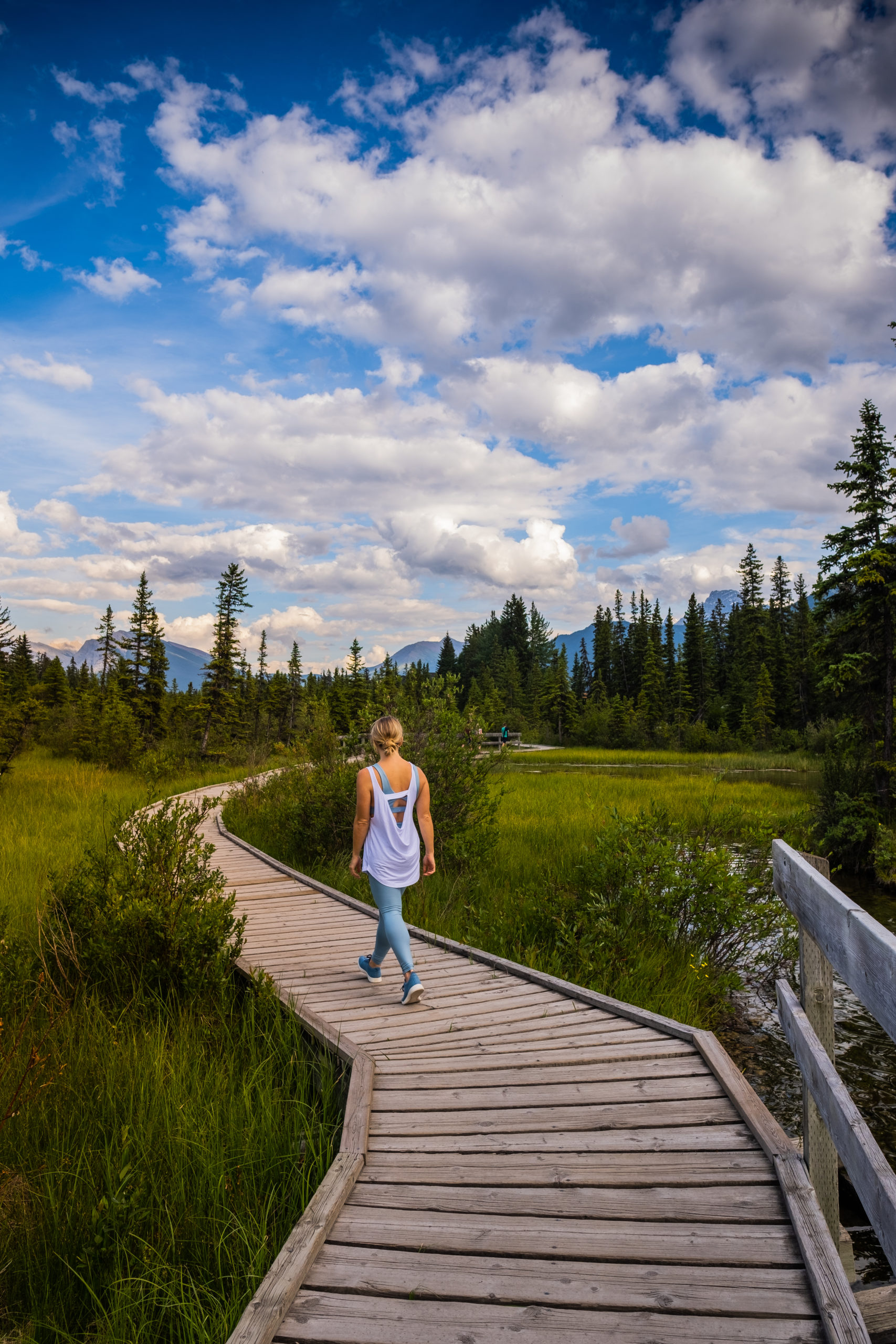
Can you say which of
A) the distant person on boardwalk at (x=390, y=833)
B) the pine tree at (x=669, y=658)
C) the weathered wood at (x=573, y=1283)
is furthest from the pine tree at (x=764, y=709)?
the weathered wood at (x=573, y=1283)

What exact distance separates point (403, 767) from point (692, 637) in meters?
63.8

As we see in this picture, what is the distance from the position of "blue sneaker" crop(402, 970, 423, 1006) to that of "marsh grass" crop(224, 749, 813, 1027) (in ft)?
4.41

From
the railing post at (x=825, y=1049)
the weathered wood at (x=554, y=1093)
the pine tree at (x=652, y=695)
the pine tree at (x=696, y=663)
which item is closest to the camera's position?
the railing post at (x=825, y=1049)

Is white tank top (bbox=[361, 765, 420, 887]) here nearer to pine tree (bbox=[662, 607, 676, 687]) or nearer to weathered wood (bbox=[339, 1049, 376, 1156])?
weathered wood (bbox=[339, 1049, 376, 1156])

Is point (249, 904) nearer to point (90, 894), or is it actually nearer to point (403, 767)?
point (90, 894)

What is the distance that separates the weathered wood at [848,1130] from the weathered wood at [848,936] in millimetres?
324

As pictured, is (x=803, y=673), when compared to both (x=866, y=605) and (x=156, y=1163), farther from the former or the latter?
(x=156, y=1163)

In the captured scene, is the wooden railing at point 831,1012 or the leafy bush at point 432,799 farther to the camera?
the leafy bush at point 432,799

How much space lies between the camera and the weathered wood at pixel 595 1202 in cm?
264

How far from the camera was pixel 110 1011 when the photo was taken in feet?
16.0

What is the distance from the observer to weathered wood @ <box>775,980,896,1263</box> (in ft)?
6.82

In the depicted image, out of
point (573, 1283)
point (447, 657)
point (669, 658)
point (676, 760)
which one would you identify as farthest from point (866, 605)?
point (447, 657)

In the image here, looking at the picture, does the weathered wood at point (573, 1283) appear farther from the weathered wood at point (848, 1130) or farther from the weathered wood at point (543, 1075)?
the weathered wood at point (543, 1075)

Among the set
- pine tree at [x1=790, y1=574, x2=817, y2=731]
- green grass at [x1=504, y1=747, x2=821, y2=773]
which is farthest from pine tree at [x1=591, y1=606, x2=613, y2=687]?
green grass at [x1=504, y1=747, x2=821, y2=773]
